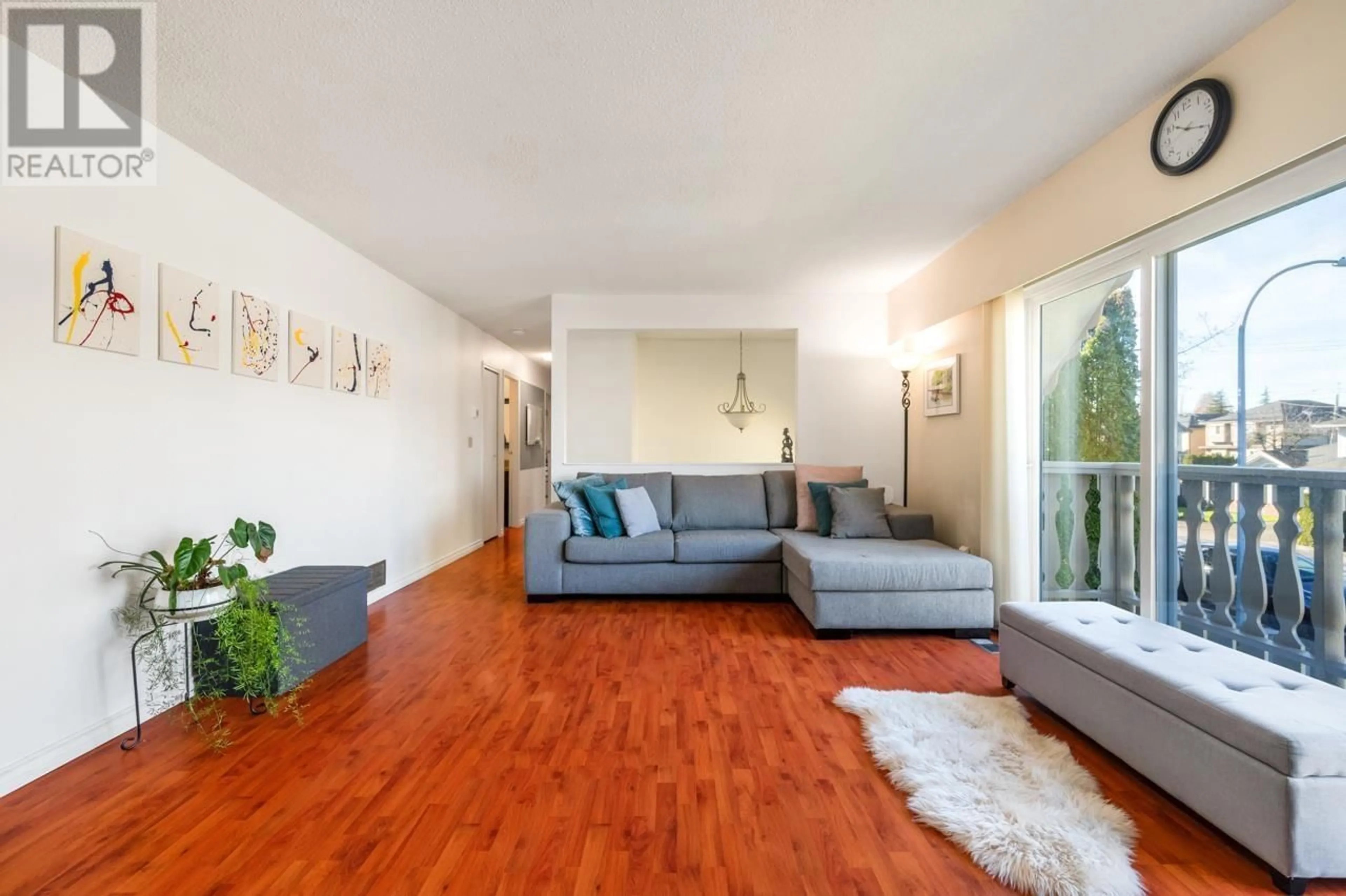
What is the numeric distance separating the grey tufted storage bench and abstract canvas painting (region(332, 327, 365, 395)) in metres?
4.08


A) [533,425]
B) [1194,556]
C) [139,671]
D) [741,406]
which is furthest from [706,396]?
[139,671]

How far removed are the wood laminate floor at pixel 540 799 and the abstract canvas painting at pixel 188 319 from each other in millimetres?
1566

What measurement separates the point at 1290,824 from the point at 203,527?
394cm

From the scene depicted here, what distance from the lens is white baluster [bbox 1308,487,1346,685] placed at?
1.98 m

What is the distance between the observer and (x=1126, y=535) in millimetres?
2883

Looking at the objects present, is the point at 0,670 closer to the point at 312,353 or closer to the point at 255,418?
the point at 255,418

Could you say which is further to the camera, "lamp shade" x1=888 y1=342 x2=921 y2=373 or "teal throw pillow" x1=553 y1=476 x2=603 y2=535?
"lamp shade" x1=888 y1=342 x2=921 y2=373

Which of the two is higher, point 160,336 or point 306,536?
point 160,336

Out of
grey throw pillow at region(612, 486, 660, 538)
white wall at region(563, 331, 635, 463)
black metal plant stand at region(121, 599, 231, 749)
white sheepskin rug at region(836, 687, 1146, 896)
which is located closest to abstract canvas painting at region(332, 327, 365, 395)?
black metal plant stand at region(121, 599, 231, 749)

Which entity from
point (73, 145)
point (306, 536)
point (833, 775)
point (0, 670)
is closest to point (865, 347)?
point (833, 775)

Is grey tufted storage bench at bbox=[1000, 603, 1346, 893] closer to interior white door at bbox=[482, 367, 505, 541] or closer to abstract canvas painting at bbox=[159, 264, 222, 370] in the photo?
abstract canvas painting at bbox=[159, 264, 222, 370]

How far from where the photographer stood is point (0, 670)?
184 cm

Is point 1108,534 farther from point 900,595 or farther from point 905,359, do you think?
point 905,359

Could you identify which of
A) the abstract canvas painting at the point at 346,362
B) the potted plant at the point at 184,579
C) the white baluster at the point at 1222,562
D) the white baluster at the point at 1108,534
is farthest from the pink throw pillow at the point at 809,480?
the potted plant at the point at 184,579
